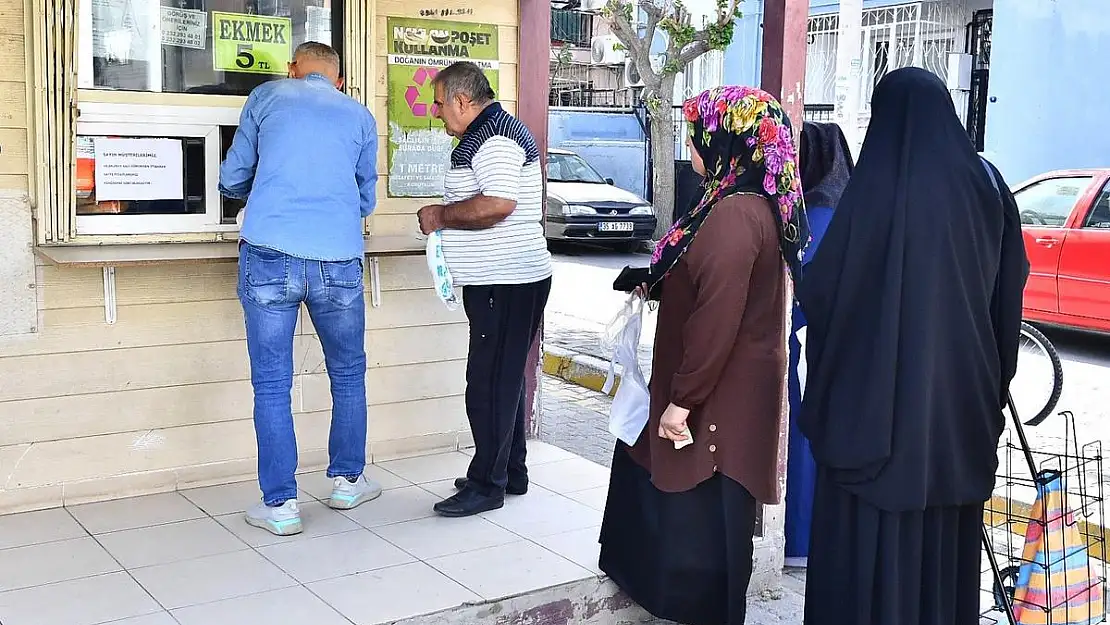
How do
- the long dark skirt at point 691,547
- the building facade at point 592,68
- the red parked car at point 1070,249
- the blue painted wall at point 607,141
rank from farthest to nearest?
the building facade at point 592,68 → the blue painted wall at point 607,141 → the red parked car at point 1070,249 → the long dark skirt at point 691,547

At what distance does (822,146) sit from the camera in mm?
4133

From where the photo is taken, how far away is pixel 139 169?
14.2 feet

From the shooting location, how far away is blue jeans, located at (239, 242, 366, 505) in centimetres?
403

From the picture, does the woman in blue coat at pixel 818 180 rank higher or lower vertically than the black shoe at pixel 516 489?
higher

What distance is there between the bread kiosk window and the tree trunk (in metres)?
12.8

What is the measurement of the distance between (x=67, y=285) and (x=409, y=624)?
1917 mm

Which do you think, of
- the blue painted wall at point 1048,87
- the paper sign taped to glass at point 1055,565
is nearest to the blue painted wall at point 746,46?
the blue painted wall at point 1048,87

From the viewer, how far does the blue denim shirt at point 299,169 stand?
3977 mm

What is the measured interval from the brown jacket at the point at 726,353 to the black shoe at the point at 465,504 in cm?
106

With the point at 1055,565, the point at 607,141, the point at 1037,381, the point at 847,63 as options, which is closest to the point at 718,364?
the point at 1055,565

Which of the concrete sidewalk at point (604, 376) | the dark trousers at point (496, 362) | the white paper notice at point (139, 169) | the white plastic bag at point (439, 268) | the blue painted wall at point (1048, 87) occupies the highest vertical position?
the blue painted wall at point (1048, 87)

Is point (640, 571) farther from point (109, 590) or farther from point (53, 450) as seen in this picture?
point (53, 450)

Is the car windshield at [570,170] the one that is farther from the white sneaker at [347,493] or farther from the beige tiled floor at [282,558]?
the white sneaker at [347,493]

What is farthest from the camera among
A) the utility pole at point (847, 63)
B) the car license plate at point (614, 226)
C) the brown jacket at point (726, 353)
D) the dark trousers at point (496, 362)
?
the car license plate at point (614, 226)
